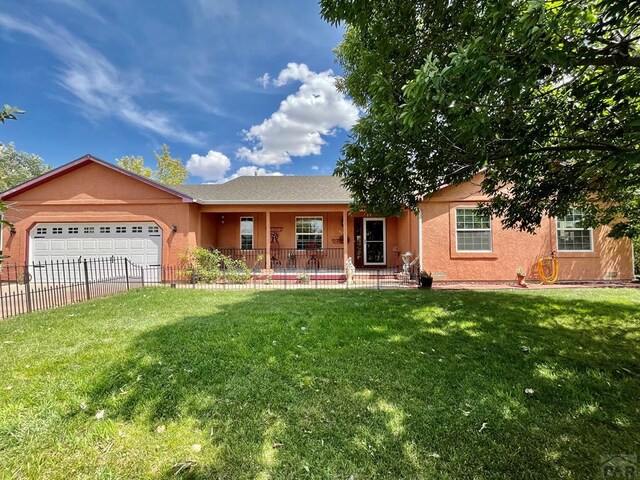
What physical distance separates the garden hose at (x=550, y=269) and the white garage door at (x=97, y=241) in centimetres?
1518

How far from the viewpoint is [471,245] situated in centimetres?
1105

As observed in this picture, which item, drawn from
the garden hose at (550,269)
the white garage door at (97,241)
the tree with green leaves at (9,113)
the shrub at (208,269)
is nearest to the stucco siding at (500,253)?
the garden hose at (550,269)

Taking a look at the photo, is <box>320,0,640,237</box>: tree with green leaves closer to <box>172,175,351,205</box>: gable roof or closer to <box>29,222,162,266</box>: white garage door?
<box>172,175,351,205</box>: gable roof

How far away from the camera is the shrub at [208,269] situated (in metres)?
11.0

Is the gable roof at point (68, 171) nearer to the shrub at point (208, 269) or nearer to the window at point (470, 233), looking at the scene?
the shrub at point (208, 269)

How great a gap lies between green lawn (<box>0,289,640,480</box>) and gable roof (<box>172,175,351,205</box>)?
726 cm

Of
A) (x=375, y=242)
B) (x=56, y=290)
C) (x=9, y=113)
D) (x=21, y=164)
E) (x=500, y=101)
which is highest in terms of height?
(x=21, y=164)

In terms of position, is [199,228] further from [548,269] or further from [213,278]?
[548,269]

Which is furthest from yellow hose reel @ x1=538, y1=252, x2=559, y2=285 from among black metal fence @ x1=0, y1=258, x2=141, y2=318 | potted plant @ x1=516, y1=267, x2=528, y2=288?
black metal fence @ x1=0, y1=258, x2=141, y2=318

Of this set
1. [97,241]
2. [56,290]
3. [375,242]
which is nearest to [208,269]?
[56,290]

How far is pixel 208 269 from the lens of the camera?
37.0ft

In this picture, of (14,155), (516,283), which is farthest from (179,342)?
(14,155)

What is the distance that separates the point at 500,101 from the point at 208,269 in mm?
10633

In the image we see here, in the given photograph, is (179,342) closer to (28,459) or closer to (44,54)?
(28,459)
